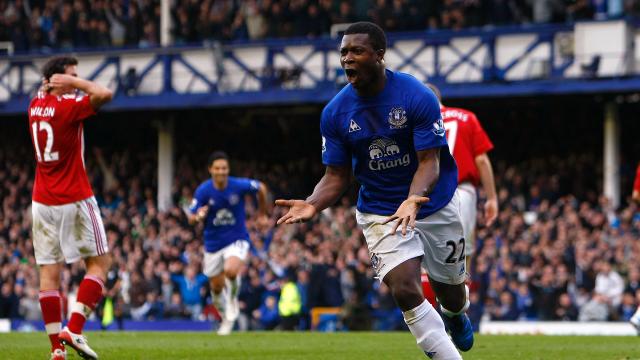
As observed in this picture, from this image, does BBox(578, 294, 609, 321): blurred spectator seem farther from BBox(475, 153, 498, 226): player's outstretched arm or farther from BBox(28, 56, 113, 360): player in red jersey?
BBox(28, 56, 113, 360): player in red jersey

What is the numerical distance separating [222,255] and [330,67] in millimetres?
13091

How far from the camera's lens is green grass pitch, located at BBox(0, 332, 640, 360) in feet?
40.1

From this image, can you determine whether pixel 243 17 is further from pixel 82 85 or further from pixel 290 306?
pixel 82 85

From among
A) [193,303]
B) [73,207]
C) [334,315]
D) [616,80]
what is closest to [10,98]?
[193,303]

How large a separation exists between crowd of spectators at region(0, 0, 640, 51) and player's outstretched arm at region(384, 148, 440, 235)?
19.7 m

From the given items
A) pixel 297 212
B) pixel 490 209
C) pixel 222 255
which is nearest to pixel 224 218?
pixel 222 255

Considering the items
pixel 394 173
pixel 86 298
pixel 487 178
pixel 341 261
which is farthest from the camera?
pixel 341 261

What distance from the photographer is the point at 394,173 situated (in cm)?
873

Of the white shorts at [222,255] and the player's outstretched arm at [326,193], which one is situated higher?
the player's outstretched arm at [326,193]

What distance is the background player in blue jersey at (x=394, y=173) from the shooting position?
27.0 ft

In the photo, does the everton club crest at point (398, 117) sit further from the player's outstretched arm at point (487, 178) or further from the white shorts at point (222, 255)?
the white shorts at point (222, 255)

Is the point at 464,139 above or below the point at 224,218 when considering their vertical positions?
above

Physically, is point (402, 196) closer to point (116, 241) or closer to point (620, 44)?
point (620, 44)

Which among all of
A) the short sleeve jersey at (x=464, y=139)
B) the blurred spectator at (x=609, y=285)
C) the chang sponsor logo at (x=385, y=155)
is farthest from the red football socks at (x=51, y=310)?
the blurred spectator at (x=609, y=285)
